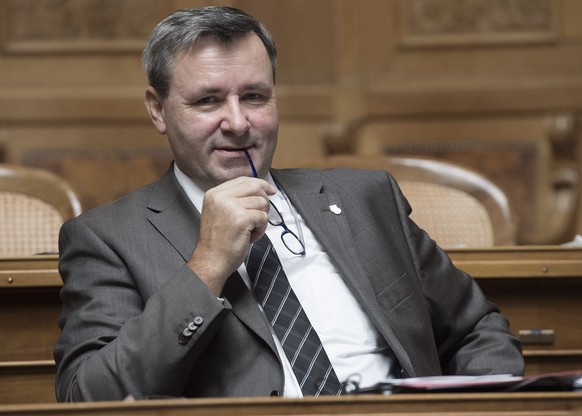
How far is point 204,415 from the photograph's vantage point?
4.41ft

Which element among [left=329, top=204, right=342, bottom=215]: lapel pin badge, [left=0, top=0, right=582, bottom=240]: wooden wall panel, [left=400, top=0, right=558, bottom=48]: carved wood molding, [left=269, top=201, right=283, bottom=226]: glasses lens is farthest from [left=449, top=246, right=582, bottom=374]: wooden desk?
[left=400, top=0, right=558, bottom=48]: carved wood molding

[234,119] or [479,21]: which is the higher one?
[234,119]

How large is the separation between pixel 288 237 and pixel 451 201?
3.10ft

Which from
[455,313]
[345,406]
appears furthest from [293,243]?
[345,406]

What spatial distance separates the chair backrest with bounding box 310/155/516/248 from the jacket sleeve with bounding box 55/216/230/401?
1164mm

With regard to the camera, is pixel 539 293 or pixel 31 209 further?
pixel 31 209

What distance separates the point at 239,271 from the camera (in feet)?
6.58

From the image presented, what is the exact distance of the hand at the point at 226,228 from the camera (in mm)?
1841

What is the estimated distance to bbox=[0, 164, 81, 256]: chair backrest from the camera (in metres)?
2.83

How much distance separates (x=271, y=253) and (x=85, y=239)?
351mm

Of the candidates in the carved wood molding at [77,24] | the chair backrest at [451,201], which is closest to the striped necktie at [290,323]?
the chair backrest at [451,201]

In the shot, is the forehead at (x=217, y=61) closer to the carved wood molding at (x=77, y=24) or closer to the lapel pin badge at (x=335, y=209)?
the lapel pin badge at (x=335, y=209)

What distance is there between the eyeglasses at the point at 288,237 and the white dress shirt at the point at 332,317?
1cm

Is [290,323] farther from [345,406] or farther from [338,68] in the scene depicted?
[338,68]
